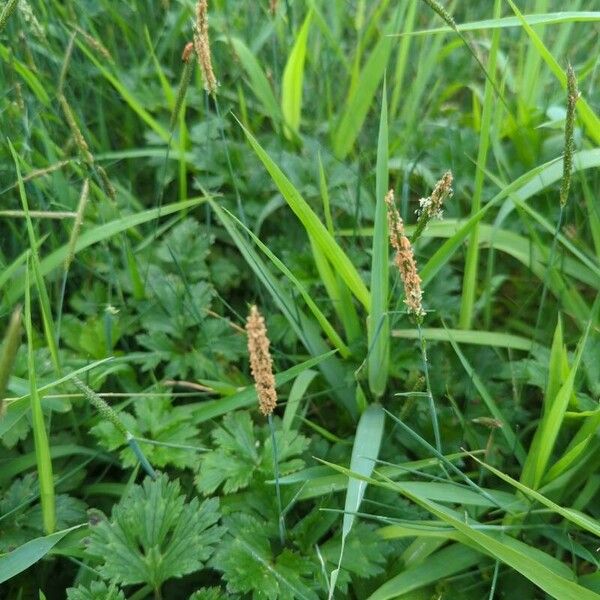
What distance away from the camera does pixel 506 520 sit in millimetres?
1364

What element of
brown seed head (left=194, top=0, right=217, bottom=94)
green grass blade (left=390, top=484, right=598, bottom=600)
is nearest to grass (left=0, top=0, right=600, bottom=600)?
green grass blade (left=390, top=484, right=598, bottom=600)

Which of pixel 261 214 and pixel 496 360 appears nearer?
pixel 496 360

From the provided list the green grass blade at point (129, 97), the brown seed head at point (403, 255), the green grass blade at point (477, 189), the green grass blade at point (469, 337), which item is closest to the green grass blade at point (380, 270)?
the green grass blade at point (469, 337)

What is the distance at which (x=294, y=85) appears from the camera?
2.07m

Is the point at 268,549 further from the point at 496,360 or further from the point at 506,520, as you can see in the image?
the point at 496,360

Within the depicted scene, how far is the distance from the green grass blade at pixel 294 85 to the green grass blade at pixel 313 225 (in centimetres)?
60

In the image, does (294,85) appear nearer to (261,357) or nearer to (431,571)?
(261,357)

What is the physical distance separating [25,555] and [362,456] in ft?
1.95

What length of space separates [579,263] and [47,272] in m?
1.27

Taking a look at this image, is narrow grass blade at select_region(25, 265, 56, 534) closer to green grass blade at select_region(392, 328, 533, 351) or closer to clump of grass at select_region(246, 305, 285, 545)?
clump of grass at select_region(246, 305, 285, 545)

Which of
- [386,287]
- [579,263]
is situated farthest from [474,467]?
[579,263]

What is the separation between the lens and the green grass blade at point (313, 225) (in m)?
1.42

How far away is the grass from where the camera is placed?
51.5 inches

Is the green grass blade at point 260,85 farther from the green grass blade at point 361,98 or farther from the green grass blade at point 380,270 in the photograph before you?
the green grass blade at point 380,270
